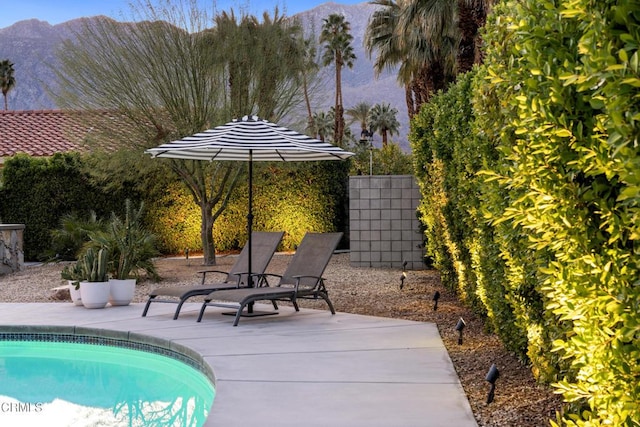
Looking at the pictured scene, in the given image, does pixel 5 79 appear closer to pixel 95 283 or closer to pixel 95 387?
pixel 95 283

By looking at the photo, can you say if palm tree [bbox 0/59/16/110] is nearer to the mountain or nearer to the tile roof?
the tile roof

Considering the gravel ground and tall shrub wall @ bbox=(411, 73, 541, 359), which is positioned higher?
tall shrub wall @ bbox=(411, 73, 541, 359)

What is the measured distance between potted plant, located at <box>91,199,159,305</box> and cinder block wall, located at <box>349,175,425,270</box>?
4.18 metres

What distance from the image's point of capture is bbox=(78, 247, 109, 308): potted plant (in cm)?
1072

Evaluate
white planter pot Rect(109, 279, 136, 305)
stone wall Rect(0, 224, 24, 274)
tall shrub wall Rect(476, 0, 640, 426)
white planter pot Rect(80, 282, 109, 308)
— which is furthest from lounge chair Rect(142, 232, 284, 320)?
tall shrub wall Rect(476, 0, 640, 426)

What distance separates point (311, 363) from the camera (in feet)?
22.8

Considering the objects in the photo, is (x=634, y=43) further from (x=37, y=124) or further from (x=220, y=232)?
(x=37, y=124)

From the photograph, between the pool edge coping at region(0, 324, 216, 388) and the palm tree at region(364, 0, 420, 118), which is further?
the palm tree at region(364, 0, 420, 118)

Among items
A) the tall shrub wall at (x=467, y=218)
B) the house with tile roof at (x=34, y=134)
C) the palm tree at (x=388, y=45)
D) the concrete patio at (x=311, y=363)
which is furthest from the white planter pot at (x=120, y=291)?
the palm tree at (x=388, y=45)

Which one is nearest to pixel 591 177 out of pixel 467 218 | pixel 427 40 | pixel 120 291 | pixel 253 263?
pixel 467 218

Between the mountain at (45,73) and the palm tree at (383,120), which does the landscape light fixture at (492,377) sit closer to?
the palm tree at (383,120)

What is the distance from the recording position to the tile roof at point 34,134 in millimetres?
24359

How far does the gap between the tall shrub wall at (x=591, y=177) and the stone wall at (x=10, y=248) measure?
14.5 m

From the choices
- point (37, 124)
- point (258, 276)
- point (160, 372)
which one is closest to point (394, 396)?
point (160, 372)
